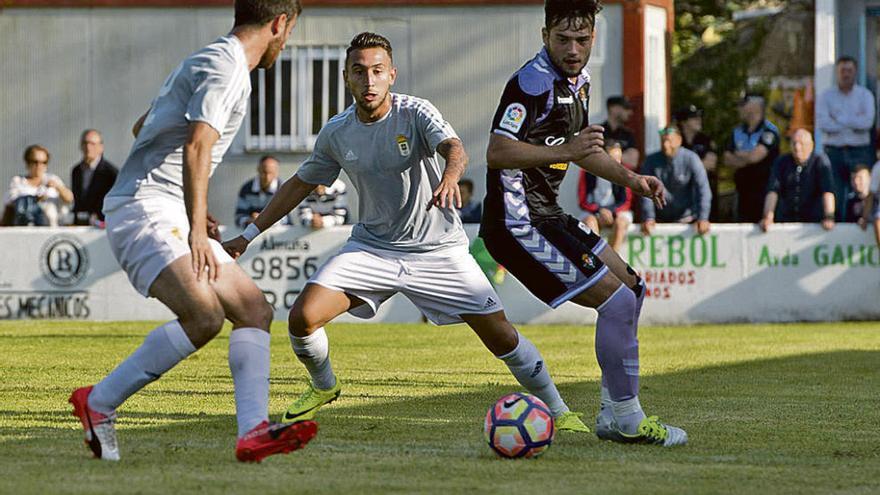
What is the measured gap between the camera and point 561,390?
11.2 m

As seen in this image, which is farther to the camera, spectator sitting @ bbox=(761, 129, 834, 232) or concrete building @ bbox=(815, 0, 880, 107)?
concrete building @ bbox=(815, 0, 880, 107)

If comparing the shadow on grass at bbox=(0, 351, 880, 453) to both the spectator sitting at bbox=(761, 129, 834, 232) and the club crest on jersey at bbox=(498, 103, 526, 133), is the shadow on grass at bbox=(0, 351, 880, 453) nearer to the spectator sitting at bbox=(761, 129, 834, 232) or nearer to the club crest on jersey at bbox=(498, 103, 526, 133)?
the club crest on jersey at bbox=(498, 103, 526, 133)

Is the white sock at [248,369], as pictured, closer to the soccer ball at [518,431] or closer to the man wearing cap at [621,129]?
the soccer ball at [518,431]

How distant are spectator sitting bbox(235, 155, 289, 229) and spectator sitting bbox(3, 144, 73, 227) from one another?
2.21 metres

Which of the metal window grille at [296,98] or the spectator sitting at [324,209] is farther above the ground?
the metal window grille at [296,98]

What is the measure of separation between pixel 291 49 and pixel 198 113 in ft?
48.6

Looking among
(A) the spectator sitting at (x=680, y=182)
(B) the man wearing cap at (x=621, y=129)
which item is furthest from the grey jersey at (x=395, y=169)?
(B) the man wearing cap at (x=621, y=129)

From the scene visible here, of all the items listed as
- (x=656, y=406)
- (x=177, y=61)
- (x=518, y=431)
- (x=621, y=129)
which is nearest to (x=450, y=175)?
(x=518, y=431)

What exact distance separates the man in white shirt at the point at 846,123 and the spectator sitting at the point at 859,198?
294mm

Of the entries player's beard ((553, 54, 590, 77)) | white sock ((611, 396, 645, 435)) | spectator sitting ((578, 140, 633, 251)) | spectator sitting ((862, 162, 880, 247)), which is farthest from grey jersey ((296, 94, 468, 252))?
spectator sitting ((862, 162, 880, 247))

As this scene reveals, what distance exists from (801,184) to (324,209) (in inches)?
Result: 208

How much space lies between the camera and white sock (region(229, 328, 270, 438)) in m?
7.26

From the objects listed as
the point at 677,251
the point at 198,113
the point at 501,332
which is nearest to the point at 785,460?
the point at 501,332

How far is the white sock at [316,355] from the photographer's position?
8.95m
